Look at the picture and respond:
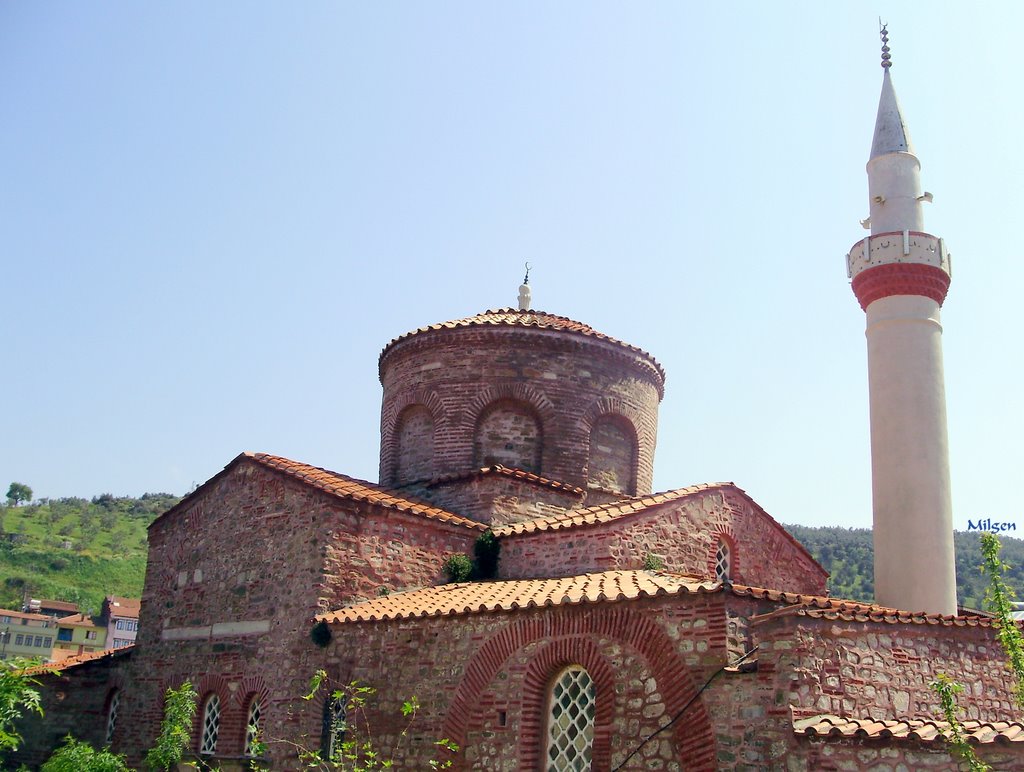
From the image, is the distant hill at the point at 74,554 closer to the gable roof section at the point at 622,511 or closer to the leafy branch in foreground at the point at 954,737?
the gable roof section at the point at 622,511

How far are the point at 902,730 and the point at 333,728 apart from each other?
6010 millimetres

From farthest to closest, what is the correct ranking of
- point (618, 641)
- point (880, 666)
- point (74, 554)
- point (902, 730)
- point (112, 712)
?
point (74, 554), point (112, 712), point (618, 641), point (880, 666), point (902, 730)

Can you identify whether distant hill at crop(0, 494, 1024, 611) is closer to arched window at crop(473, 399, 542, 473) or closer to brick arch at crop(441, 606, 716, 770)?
arched window at crop(473, 399, 542, 473)

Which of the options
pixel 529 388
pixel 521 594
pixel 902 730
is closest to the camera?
pixel 902 730

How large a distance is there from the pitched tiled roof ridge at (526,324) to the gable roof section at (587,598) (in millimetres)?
4350

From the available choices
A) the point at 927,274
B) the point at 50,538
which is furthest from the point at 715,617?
the point at 50,538

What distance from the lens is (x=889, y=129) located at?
12711 mm

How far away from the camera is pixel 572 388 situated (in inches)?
556

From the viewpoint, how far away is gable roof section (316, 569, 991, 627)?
7.81 meters

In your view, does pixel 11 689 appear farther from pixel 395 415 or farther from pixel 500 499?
pixel 395 415

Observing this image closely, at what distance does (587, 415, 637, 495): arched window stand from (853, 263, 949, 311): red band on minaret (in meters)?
4.23

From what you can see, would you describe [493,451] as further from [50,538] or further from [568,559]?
[50,538]

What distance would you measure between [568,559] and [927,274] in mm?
5705

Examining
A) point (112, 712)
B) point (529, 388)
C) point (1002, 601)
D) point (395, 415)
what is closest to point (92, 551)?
point (112, 712)
